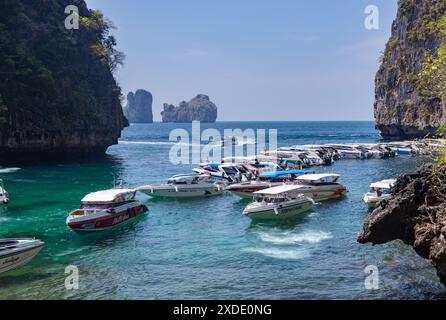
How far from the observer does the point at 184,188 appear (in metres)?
45.2

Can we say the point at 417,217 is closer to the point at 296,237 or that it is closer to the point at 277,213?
the point at 296,237

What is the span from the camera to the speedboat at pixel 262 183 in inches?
1699

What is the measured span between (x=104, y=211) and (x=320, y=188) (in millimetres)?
20776

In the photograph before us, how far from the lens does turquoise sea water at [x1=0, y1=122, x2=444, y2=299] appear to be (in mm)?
20172

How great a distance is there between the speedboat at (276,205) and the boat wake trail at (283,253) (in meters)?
6.80

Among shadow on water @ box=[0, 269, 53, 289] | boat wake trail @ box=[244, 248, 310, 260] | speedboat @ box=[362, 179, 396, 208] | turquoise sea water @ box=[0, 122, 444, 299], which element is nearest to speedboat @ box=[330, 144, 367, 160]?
turquoise sea water @ box=[0, 122, 444, 299]

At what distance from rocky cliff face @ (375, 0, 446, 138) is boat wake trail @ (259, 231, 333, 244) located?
79.3 meters

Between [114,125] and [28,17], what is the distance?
2628 centimetres

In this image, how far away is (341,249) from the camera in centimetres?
2591

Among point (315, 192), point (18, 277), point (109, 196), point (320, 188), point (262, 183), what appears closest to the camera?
point (18, 277)

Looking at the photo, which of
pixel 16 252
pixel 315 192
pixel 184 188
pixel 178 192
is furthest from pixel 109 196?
pixel 315 192

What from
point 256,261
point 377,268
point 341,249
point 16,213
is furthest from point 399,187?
point 16,213

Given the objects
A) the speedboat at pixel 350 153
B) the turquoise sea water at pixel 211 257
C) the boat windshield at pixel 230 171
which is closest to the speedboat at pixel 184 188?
the turquoise sea water at pixel 211 257

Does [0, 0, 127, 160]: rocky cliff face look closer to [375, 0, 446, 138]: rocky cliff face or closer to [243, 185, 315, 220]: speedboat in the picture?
[243, 185, 315, 220]: speedboat
